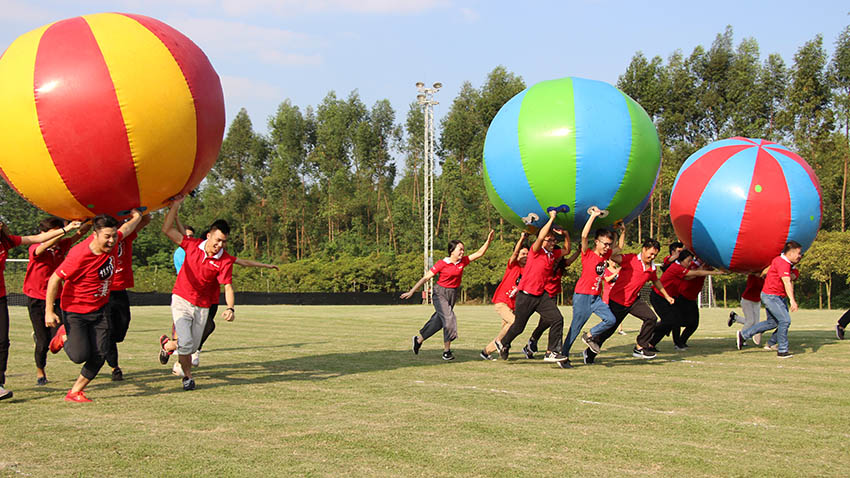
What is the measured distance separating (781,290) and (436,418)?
685cm

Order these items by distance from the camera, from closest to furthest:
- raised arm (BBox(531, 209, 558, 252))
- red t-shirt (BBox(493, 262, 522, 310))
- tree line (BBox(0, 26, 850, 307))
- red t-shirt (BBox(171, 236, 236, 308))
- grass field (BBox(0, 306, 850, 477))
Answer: grass field (BBox(0, 306, 850, 477)), red t-shirt (BBox(171, 236, 236, 308)), raised arm (BBox(531, 209, 558, 252)), red t-shirt (BBox(493, 262, 522, 310)), tree line (BBox(0, 26, 850, 307))

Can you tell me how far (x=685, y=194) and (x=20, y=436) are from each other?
8.68m

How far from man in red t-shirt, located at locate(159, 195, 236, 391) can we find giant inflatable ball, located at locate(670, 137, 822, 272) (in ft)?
21.0

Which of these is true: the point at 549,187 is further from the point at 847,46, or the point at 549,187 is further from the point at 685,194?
the point at 847,46

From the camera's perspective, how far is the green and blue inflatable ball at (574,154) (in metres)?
8.16

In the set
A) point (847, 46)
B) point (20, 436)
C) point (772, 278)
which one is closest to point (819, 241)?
point (847, 46)

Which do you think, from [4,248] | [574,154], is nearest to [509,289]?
[574,154]

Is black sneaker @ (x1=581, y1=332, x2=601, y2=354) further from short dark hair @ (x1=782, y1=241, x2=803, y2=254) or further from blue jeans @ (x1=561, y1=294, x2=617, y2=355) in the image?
short dark hair @ (x1=782, y1=241, x2=803, y2=254)

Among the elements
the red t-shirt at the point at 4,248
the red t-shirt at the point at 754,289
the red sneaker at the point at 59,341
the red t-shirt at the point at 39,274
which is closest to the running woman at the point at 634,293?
the red t-shirt at the point at 754,289

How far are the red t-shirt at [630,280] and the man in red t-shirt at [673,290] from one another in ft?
2.82

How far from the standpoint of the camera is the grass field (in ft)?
14.8

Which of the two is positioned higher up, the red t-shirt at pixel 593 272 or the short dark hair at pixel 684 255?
the short dark hair at pixel 684 255

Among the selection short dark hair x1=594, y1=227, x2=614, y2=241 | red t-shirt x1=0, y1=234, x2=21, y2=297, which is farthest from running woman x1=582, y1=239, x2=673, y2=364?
red t-shirt x1=0, y1=234, x2=21, y2=297

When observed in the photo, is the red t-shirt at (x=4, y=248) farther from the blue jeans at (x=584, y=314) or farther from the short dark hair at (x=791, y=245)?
the short dark hair at (x=791, y=245)
